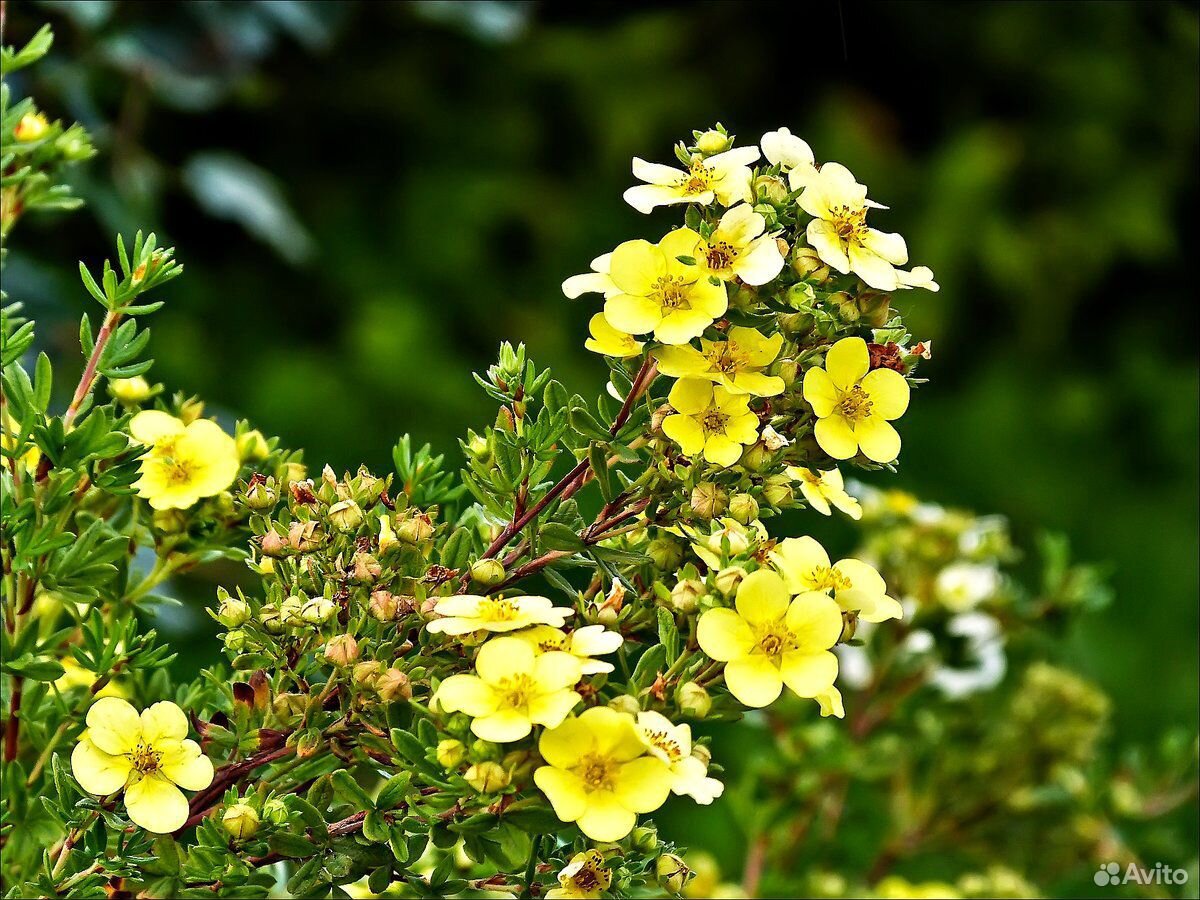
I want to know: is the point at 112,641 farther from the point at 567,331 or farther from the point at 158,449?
the point at 567,331

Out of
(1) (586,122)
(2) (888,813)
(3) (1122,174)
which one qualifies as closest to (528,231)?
(1) (586,122)

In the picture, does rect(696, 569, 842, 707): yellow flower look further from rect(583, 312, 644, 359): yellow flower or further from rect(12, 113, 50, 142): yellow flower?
rect(12, 113, 50, 142): yellow flower

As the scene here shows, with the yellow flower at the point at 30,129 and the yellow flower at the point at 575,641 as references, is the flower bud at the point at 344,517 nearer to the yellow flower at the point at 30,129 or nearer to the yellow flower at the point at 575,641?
the yellow flower at the point at 575,641

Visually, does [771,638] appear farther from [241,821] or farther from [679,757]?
[241,821]

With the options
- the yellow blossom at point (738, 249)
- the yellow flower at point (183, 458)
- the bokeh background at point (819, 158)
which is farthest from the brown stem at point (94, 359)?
the bokeh background at point (819, 158)

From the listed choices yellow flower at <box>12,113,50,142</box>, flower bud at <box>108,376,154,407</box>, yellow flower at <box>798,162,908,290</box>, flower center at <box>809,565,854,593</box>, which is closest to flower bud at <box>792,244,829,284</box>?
yellow flower at <box>798,162,908,290</box>
